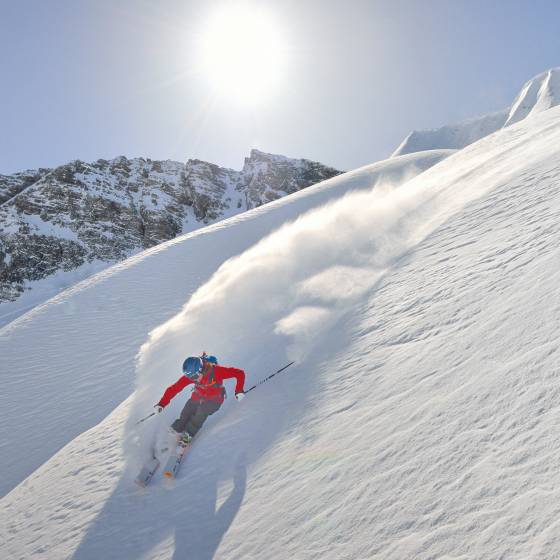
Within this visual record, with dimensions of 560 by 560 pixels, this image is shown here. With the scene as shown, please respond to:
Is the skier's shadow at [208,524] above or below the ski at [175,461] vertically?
below

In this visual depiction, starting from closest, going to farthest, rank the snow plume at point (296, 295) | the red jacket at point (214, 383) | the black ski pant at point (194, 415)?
the black ski pant at point (194, 415), the red jacket at point (214, 383), the snow plume at point (296, 295)

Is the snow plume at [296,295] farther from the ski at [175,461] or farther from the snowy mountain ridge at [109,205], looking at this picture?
the snowy mountain ridge at [109,205]

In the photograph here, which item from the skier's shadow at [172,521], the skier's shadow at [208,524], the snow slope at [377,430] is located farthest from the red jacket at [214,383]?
the skier's shadow at [208,524]

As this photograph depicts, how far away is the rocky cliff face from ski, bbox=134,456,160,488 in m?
36.5

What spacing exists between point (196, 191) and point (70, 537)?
62107 millimetres

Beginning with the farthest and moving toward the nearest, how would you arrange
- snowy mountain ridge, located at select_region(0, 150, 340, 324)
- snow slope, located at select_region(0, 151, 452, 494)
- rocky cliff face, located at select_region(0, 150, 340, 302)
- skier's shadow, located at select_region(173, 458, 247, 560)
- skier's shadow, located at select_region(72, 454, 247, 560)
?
rocky cliff face, located at select_region(0, 150, 340, 302) → snowy mountain ridge, located at select_region(0, 150, 340, 324) → snow slope, located at select_region(0, 151, 452, 494) → skier's shadow, located at select_region(72, 454, 247, 560) → skier's shadow, located at select_region(173, 458, 247, 560)

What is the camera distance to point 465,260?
6324 millimetres

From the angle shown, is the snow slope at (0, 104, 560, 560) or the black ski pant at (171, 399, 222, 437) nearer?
the snow slope at (0, 104, 560, 560)

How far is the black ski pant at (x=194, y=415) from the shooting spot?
5.94 metres

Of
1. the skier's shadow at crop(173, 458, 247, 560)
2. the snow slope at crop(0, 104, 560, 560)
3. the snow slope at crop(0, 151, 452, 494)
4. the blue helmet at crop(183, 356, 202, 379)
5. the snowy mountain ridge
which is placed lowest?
the skier's shadow at crop(173, 458, 247, 560)

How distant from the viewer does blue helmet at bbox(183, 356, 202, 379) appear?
602 centimetres

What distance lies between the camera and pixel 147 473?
538 centimetres

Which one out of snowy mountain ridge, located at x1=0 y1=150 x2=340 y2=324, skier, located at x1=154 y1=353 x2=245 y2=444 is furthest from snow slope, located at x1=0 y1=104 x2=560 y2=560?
snowy mountain ridge, located at x1=0 y1=150 x2=340 y2=324

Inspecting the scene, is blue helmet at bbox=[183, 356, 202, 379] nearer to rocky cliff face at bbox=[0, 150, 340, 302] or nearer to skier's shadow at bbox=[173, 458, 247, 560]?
skier's shadow at bbox=[173, 458, 247, 560]
